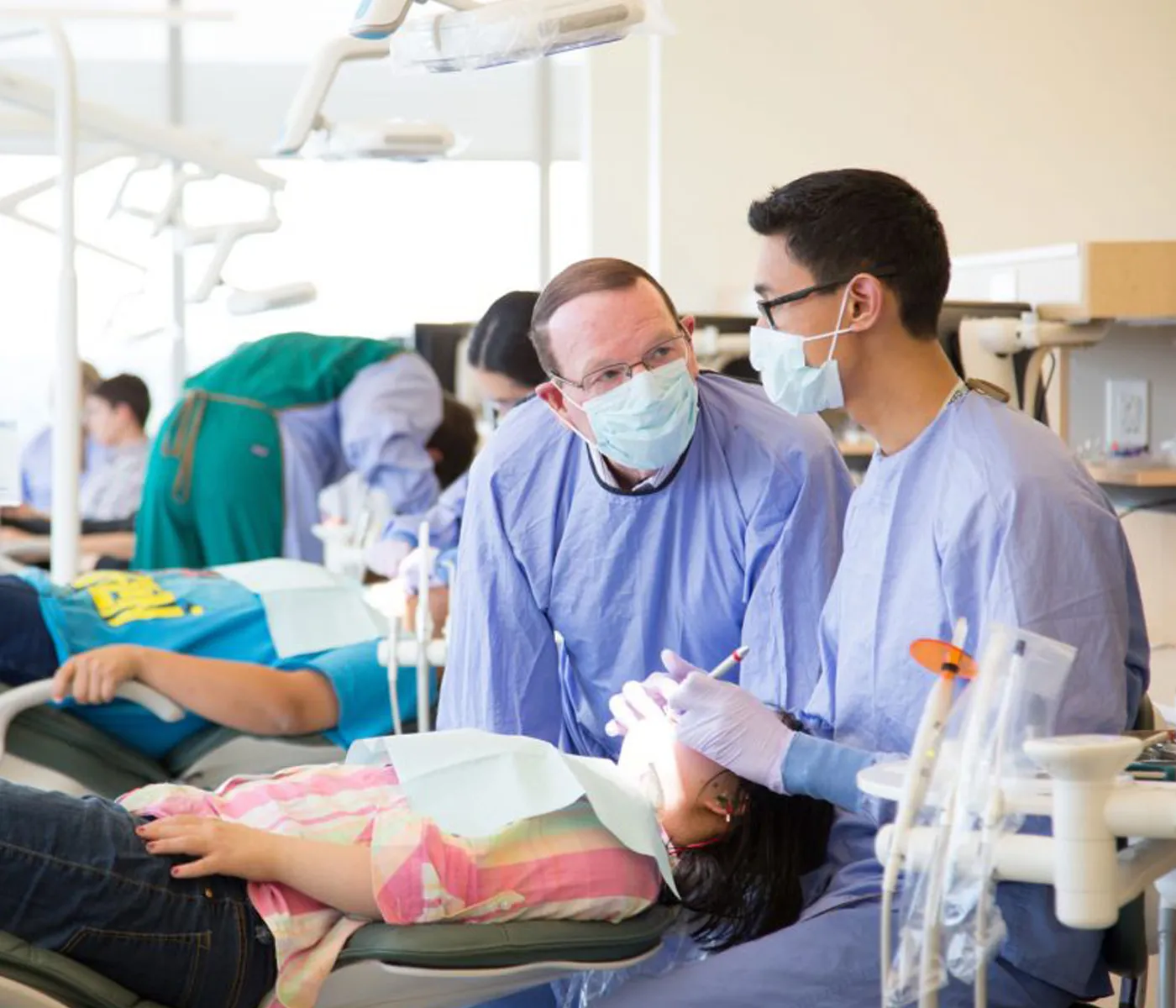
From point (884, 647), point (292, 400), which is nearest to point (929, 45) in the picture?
point (292, 400)

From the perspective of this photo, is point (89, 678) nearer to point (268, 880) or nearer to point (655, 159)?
point (268, 880)

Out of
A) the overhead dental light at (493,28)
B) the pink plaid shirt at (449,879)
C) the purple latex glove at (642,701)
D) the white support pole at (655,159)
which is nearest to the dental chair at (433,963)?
the pink plaid shirt at (449,879)

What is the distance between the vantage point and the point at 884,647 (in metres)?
1.52

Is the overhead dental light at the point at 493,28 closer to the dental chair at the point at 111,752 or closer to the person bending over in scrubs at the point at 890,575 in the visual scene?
the person bending over in scrubs at the point at 890,575

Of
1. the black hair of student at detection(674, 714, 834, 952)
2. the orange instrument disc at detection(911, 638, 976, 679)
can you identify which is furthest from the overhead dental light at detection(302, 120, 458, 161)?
the orange instrument disc at detection(911, 638, 976, 679)

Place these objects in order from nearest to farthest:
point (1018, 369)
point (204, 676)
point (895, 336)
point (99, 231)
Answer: point (895, 336), point (204, 676), point (1018, 369), point (99, 231)

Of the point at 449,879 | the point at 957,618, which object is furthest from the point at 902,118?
the point at 449,879

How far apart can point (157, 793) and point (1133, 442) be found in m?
2.66

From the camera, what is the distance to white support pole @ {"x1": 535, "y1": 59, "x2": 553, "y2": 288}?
6.61m

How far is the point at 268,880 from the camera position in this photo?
4.92 feet

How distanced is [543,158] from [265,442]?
10.8ft

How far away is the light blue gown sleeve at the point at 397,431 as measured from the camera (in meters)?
3.53

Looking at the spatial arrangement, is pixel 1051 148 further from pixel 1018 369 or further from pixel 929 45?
pixel 1018 369

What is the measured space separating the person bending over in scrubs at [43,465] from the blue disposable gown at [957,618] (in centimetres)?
404
